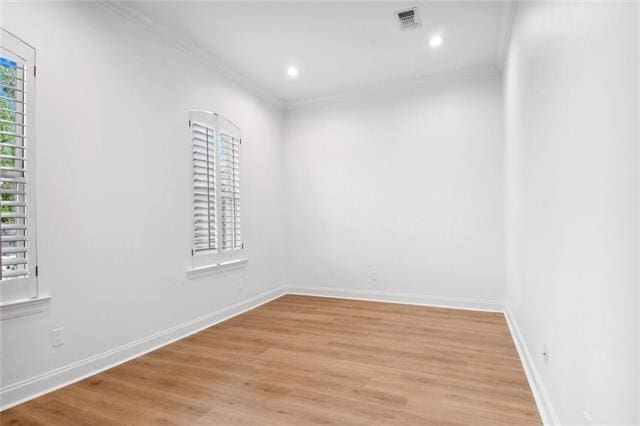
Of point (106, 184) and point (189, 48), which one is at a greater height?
point (189, 48)

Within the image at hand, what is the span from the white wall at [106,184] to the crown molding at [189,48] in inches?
2.5

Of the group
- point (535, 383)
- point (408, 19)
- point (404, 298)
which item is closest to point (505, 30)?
point (408, 19)

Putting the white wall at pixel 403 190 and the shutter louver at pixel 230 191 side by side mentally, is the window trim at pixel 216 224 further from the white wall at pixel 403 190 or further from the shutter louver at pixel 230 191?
the white wall at pixel 403 190

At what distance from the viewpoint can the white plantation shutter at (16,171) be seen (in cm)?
→ 221

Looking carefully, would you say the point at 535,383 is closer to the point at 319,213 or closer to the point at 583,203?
the point at 583,203

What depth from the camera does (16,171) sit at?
2.27 m

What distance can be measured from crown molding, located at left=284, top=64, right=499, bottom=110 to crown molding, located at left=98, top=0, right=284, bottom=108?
21.8 inches

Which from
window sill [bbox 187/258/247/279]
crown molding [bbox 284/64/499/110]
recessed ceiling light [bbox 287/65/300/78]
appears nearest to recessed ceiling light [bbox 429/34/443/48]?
crown molding [bbox 284/64/499/110]

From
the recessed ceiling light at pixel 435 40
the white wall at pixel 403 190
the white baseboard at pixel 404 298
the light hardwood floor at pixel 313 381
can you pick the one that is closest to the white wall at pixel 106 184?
the light hardwood floor at pixel 313 381

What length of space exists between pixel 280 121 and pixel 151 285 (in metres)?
3.28

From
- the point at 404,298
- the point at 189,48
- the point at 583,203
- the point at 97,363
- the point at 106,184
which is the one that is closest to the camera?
the point at 583,203

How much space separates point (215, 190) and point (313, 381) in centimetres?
240

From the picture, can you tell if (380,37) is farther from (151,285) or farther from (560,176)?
(151,285)

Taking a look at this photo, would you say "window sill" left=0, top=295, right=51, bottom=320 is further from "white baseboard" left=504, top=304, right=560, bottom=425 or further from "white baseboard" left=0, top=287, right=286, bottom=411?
"white baseboard" left=504, top=304, right=560, bottom=425
